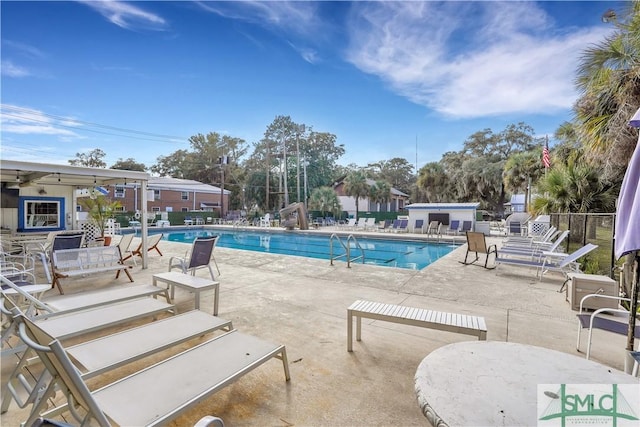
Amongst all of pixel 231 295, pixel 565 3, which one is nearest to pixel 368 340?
pixel 231 295

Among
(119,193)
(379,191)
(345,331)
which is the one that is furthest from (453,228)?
(119,193)

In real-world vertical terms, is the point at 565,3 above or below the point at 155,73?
below

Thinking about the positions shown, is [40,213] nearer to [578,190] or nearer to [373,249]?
[373,249]

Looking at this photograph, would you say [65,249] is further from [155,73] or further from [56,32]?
[155,73]

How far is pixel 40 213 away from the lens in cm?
1022

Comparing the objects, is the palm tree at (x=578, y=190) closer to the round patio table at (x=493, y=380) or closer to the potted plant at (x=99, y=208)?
the round patio table at (x=493, y=380)

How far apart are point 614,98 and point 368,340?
21.4 ft

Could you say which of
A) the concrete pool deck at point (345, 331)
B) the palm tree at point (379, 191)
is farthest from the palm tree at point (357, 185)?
the concrete pool deck at point (345, 331)

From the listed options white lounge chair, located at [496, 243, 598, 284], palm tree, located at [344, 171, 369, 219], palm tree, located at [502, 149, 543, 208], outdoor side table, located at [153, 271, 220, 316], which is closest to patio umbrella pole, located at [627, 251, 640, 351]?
white lounge chair, located at [496, 243, 598, 284]

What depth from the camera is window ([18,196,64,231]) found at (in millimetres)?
9820

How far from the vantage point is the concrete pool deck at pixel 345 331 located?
7.07 ft

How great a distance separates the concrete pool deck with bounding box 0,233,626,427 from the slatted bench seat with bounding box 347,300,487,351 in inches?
16.4

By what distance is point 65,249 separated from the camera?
228 inches

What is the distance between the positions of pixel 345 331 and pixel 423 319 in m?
1.13
